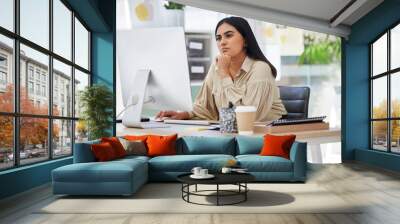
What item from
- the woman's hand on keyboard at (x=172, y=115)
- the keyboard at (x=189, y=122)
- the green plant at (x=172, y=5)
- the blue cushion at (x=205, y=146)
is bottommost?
the blue cushion at (x=205, y=146)

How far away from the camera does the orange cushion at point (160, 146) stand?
612 cm

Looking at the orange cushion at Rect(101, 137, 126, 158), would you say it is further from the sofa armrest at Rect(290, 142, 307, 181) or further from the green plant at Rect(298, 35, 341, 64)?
the green plant at Rect(298, 35, 341, 64)

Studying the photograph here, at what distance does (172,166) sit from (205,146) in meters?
0.91

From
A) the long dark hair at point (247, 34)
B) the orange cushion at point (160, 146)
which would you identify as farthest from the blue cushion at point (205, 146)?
the long dark hair at point (247, 34)

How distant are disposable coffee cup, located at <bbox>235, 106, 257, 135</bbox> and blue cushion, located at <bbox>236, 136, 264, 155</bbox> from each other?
936 mm

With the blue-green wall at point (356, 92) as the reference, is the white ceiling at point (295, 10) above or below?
above

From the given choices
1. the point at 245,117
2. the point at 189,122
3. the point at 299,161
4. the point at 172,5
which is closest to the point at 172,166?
the point at 299,161

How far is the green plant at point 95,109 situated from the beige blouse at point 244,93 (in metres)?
1.51

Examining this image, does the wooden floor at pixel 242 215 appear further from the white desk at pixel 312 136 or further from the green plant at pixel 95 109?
the white desk at pixel 312 136

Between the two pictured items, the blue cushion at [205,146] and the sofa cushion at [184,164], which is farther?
the blue cushion at [205,146]

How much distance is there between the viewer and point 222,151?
6.28 metres

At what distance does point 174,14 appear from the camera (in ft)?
25.9

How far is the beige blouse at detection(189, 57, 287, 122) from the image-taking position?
764cm

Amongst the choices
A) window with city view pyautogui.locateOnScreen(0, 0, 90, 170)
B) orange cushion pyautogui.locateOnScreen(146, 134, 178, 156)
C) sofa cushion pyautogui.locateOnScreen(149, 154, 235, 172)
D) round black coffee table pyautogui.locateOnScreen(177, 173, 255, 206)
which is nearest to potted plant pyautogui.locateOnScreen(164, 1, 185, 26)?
window with city view pyautogui.locateOnScreen(0, 0, 90, 170)
